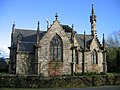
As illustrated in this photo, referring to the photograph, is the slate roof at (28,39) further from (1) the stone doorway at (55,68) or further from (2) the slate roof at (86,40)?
(1) the stone doorway at (55,68)

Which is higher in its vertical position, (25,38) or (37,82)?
(25,38)

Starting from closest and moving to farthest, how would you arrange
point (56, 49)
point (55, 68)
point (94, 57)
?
point (55, 68) < point (56, 49) < point (94, 57)

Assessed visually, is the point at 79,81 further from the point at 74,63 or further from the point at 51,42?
the point at 51,42

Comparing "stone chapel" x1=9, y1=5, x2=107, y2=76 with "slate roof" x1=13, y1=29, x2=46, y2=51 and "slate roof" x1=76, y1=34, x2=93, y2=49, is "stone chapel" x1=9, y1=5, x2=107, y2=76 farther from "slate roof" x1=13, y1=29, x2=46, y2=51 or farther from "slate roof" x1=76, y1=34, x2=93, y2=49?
"slate roof" x1=76, y1=34, x2=93, y2=49

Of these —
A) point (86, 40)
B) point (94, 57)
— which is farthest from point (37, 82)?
point (86, 40)

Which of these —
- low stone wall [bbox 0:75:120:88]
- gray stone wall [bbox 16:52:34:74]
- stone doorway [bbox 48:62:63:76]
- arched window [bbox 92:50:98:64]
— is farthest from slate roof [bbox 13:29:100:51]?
low stone wall [bbox 0:75:120:88]

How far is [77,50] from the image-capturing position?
45.4 meters

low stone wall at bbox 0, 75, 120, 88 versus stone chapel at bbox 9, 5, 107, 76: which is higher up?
stone chapel at bbox 9, 5, 107, 76

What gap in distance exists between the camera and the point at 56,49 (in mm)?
41531

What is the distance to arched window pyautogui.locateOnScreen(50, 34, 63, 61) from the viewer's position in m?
41.2

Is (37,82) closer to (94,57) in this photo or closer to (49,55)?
(49,55)

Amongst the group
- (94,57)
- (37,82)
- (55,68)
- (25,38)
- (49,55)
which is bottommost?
(37,82)

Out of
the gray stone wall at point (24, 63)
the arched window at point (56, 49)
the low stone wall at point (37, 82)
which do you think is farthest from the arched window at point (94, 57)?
the low stone wall at point (37, 82)

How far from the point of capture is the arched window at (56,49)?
41.2 metres
